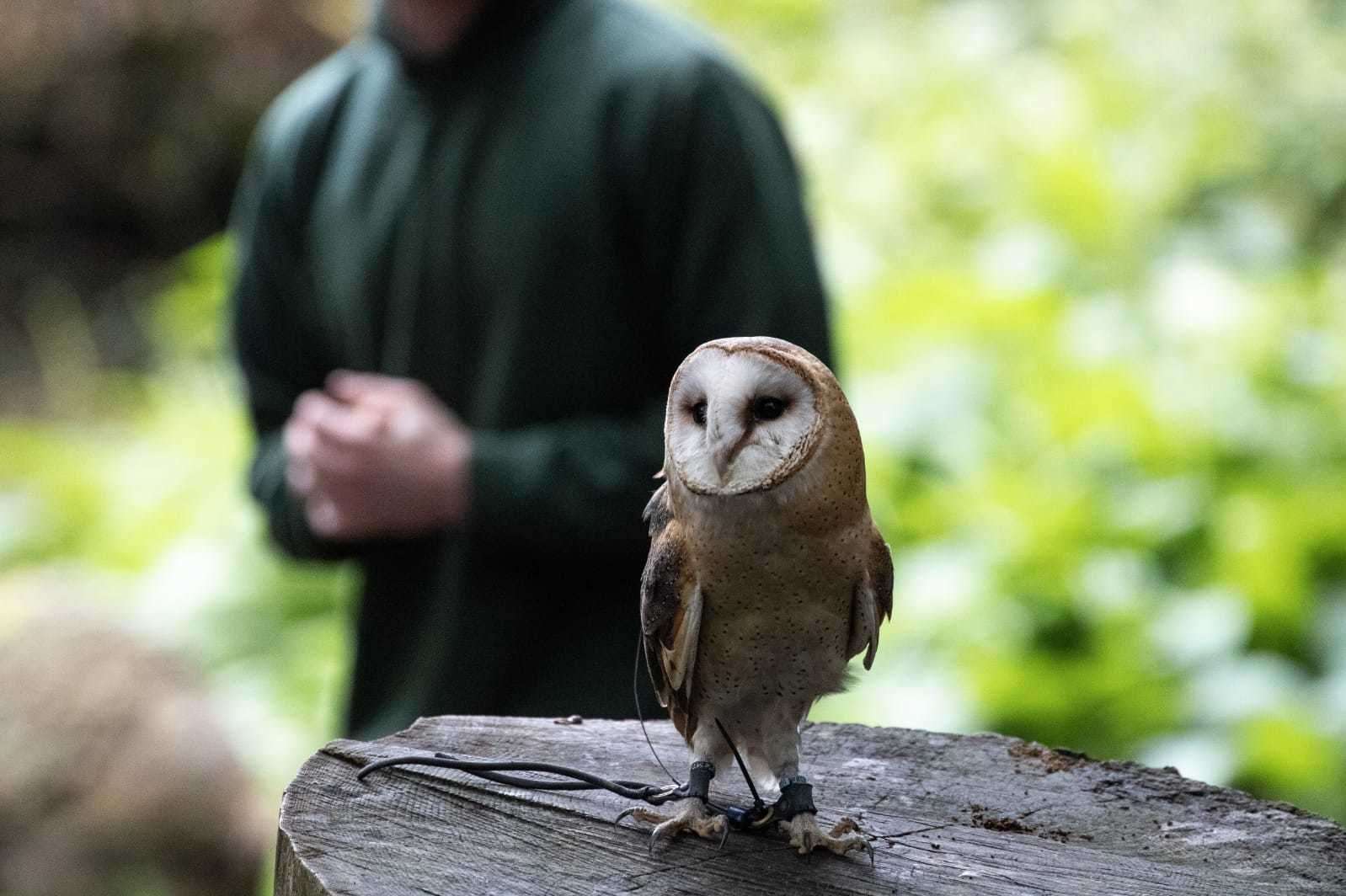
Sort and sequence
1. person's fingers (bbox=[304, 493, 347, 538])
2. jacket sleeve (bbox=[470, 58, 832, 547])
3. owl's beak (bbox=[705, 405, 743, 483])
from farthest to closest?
1. person's fingers (bbox=[304, 493, 347, 538])
2. jacket sleeve (bbox=[470, 58, 832, 547])
3. owl's beak (bbox=[705, 405, 743, 483])

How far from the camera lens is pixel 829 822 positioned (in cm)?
155

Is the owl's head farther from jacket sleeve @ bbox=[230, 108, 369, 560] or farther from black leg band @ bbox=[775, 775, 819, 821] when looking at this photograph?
jacket sleeve @ bbox=[230, 108, 369, 560]

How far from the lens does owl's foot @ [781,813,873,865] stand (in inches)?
57.4

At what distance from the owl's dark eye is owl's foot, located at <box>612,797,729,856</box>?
416 millimetres

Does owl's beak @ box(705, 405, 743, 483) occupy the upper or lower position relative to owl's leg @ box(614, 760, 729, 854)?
upper

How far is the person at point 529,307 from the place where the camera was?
216cm

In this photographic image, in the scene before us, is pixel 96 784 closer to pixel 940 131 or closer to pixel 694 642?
pixel 694 642

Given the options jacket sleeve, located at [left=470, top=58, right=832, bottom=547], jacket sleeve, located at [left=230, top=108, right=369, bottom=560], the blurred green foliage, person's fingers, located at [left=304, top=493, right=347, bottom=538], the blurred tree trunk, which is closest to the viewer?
jacket sleeve, located at [left=470, top=58, right=832, bottom=547]

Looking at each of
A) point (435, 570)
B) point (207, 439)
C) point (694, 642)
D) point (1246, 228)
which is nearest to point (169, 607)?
point (207, 439)

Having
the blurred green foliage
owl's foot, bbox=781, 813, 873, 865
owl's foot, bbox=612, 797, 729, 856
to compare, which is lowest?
owl's foot, bbox=612, 797, 729, 856

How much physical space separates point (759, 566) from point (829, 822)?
35 cm

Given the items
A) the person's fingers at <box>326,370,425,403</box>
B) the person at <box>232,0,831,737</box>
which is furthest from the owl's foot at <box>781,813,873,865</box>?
the person's fingers at <box>326,370,425,403</box>

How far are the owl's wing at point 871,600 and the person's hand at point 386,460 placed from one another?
0.90 meters

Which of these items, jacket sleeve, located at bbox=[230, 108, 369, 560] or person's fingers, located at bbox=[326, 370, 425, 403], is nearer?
person's fingers, located at bbox=[326, 370, 425, 403]
